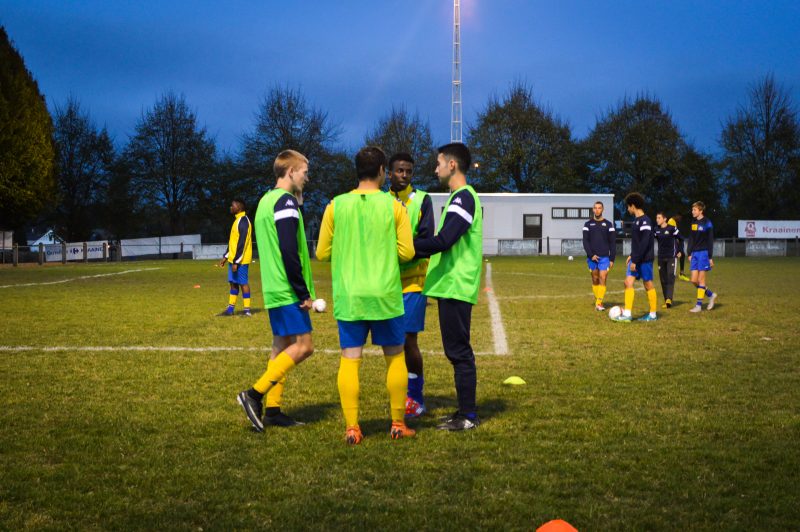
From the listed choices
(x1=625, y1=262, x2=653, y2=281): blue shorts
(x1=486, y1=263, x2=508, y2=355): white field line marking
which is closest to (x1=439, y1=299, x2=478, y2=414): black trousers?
(x1=486, y1=263, x2=508, y2=355): white field line marking

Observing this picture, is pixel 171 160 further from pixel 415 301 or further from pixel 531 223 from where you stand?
pixel 415 301

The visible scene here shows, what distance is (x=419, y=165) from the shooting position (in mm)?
62906

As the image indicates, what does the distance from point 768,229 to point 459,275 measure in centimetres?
5217

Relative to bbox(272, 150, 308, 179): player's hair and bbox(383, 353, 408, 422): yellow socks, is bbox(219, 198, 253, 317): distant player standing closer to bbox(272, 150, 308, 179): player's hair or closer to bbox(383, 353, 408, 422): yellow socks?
bbox(272, 150, 308, 179): player's hair

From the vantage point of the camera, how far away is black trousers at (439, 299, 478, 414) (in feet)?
18.2

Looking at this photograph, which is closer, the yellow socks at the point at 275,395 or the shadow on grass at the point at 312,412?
the yellow socks at the point at 275,395

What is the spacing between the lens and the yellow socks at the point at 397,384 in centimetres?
530

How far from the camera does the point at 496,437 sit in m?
5.32

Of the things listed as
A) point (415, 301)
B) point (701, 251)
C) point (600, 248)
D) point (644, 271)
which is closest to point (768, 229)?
point (701, 251)

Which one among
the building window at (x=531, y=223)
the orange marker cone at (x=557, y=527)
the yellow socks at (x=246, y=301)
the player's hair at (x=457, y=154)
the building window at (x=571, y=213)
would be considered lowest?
the orange marker cone at (x=557, y=527)

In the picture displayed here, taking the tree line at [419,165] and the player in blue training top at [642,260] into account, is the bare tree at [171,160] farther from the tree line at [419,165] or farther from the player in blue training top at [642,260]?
the player in blue training top at [642,260]

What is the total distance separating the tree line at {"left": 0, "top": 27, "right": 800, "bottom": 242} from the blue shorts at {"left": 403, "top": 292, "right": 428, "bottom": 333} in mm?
43611

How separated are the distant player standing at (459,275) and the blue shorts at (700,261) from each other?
10.5m

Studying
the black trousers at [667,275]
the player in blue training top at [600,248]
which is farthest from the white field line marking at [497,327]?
the black trousers at [667,275]
